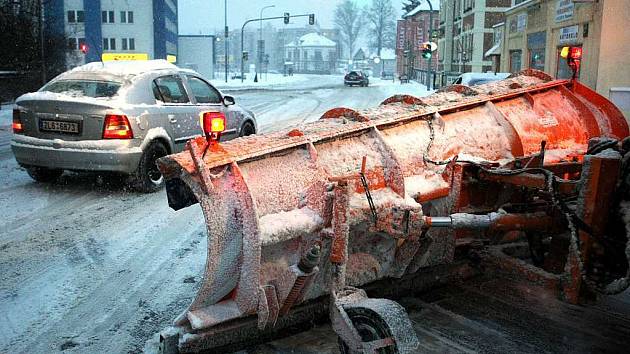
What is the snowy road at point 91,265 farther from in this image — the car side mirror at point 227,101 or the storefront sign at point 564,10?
the storefront sign at point 564,10

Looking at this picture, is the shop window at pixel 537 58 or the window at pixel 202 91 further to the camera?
the shop window at pixel 537 58

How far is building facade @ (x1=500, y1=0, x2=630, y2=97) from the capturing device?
15234 millimetres

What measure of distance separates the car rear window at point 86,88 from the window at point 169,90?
Result: 558 mm

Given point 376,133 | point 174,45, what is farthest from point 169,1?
point 376,133

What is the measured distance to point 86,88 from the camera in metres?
7.67

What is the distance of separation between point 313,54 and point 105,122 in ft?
390

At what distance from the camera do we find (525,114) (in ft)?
16.4

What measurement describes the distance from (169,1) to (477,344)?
7139cm

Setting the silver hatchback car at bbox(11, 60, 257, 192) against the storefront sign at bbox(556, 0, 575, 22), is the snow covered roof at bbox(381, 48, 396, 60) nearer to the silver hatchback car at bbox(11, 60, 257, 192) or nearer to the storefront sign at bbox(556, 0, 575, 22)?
the storefront sign at bbox(556, 0, 575, 22)

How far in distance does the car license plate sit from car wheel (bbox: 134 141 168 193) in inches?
32.3

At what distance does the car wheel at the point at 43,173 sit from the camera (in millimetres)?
8046

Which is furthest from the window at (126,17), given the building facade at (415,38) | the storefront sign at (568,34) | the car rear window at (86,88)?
the car rear window at (86,88)

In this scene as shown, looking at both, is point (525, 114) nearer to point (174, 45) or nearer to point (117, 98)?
point (117, 98)

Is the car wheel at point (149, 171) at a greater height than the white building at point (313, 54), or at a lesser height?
lesser
